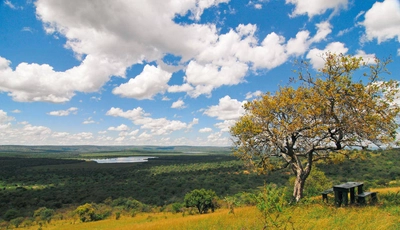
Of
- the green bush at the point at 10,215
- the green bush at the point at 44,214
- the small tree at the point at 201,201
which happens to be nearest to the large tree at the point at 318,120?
the small tree at the point at 201,201

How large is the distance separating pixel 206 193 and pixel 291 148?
58.3 feet

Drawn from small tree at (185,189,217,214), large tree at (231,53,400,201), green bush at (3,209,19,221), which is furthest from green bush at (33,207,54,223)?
large tree at (231,53,400,201)

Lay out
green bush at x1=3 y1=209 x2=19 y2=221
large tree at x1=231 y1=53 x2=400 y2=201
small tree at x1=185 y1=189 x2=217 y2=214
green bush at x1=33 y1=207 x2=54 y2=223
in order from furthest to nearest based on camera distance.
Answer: green bush at x1=3 y1=209 x2=19 y2=221
green bush at x1=33 y1=207 x2=54 y2=223
small tree at x1=185 y1=189 x2=217 y2=214
large tree at x1=231 y1=53 x2=400 y2=201

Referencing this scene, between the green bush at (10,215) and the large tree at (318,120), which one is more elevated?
the large tree at (318,120)

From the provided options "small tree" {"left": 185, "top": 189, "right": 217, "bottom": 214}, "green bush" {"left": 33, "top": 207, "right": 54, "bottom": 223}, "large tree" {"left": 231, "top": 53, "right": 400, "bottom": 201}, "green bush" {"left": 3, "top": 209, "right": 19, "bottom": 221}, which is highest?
"large tree" {"left": 231, "top": 53, "right": 400, "bottom": 201}

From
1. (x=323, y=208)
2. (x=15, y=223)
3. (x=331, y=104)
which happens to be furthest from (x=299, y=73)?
(x=15, y=223)

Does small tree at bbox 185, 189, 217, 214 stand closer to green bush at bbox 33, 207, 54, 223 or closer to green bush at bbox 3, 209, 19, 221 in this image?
green bush at bbox 33, 207, 54, 223

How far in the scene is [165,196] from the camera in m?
51.9

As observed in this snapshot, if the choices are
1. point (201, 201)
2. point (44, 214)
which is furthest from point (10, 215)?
point (201, 201)

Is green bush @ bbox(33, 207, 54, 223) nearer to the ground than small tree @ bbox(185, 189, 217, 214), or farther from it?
nearer to the ground

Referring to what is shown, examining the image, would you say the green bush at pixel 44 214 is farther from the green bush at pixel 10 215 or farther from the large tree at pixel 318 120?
the large tree at pixel 318 120

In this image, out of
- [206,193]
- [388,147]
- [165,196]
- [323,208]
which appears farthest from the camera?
[165,196]

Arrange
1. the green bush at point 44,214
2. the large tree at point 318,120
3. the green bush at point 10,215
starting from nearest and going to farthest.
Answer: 1. the large tree at point 318,120
2. the green bush at point 44,214
3. the green bush at point 10,215

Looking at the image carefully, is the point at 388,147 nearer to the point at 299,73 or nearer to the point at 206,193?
the point at 299,73
